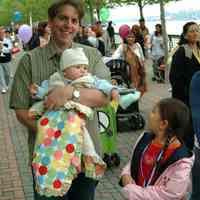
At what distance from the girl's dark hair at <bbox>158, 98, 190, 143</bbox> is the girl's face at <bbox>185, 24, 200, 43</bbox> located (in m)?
3.25

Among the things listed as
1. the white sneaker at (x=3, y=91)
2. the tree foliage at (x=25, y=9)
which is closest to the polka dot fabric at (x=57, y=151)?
the white sneaker at (x=3, y=91)

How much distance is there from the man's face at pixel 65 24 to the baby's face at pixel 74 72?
0.60 ft

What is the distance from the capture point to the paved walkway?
5.54m

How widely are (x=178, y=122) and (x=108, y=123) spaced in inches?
137

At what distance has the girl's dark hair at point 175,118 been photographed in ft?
9.70

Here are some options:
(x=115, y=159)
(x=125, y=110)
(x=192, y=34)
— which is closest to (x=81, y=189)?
(x=115, y=159)

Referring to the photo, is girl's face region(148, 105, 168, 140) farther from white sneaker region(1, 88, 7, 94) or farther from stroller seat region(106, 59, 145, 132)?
white sneaker region(1, 88, 7, 94)

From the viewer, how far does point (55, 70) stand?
9.36ft

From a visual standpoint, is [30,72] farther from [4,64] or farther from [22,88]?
[4,64]

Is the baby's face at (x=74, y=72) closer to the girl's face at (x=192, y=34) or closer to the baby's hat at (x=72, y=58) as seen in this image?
the baby's hat at (x=72, y=58)

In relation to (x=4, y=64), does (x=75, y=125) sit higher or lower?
higher

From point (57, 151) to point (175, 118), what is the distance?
2.36 ft

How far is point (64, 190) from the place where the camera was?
2.73m

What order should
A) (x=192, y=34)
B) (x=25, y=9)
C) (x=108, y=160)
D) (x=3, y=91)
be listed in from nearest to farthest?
(x=192, y=34) → (x=108, y=160) → (x=3, y=91) → (x=25, y=9)
